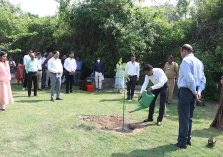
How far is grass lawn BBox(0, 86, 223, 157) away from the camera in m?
7.72

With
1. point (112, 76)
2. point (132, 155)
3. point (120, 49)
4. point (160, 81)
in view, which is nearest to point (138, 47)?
point (120, 49)

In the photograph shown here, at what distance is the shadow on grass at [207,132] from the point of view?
981 centimetres

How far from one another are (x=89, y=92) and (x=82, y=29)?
4.91m

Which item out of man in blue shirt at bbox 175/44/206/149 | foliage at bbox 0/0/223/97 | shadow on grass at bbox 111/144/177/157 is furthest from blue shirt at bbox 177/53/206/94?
foliage at bbox 0/0/223/97

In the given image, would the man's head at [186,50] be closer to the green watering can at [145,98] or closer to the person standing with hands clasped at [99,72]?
the green watering can at [145,98]

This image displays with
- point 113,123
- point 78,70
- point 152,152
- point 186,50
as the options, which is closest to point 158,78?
point 113,123

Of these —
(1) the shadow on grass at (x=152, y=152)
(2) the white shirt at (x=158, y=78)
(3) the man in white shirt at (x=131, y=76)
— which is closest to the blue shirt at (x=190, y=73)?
(1) the shadow on grass at (x=152, y=152)

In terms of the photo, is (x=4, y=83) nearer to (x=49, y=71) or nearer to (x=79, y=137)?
(x=49, y=71)

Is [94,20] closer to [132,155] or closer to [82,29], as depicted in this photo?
[82,29]

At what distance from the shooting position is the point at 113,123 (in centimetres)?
1030

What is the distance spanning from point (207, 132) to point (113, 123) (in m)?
2.56

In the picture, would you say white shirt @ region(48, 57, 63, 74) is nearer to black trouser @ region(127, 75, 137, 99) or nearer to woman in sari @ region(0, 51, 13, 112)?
woman in sari @ region(0, 51, 13, 112)

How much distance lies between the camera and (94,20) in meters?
20.8

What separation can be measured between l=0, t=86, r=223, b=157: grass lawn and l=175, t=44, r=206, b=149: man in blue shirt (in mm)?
525
